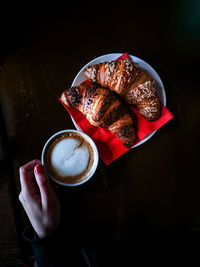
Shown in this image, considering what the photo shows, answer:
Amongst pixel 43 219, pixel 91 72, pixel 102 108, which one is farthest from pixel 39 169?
pixel 91 72

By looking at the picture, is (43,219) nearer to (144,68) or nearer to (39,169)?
(39,169)

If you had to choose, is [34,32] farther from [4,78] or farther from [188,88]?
[188,88]

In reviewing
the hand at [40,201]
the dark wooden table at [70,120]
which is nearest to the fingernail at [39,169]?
the hand at [40,201]

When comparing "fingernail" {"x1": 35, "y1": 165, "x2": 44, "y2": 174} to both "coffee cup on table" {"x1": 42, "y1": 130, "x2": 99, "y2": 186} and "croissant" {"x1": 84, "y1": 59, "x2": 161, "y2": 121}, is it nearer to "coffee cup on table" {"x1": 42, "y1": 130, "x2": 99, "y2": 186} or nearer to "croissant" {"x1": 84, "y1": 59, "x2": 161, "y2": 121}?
"coffee cup on table" {"x1": 42, "y1": 130, "x2": 99, "y2": 186}

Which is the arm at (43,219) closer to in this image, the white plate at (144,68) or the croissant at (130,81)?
the white plate at (144,68)

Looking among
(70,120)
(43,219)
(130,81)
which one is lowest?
(43,219)
